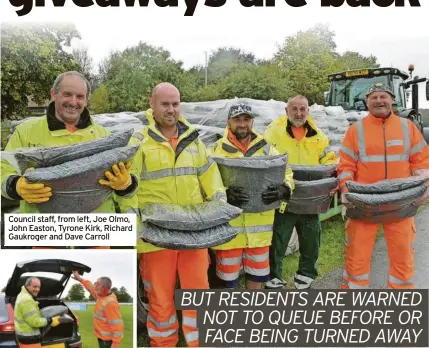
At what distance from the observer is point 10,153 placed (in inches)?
82.5

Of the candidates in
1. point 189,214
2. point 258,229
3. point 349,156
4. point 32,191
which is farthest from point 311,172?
point 32,191

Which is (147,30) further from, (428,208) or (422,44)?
(428,208)

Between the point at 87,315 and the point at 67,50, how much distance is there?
1.27m

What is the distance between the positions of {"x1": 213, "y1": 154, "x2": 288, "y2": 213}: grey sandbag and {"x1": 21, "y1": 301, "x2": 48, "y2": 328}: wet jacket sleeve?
1.05 m

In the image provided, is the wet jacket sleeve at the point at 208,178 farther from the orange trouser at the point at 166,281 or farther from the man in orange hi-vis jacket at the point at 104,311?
the man in orange hi-vis jacket at the point at 104,311

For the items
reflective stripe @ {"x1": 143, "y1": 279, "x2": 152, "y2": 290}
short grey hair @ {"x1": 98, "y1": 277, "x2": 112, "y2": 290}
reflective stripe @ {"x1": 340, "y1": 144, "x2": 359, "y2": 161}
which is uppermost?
reflective stripe @ {"x1": 340, "y1": 144, "x2": 359, "y2": 161}

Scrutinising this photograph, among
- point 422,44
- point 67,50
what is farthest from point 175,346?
point 422,44

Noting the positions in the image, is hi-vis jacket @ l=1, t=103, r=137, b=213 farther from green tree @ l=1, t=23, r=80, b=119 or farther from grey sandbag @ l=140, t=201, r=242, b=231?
grey sandbag @ l=140, t=201, r=242, b=231

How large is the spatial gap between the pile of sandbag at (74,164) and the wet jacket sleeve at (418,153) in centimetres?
144

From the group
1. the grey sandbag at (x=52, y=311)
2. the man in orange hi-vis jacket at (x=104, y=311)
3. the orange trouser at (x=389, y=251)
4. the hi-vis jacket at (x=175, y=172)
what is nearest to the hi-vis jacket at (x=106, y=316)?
the man in orange hi-vis jacket at (x=104, y=311)

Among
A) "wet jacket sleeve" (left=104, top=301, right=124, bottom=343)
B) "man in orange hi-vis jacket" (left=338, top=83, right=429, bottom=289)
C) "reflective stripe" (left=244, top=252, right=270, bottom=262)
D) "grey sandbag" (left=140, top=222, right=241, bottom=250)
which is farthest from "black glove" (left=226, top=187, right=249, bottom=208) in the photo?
"wet jacket sleeve" (left=104, top=301, right=124, bottom=343)

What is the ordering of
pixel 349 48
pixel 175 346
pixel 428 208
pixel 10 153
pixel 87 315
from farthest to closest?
pixel 428 208, pixel 349 48, pixel 175 346, pixel 87 315, pixel 10 153

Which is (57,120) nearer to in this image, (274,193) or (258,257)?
(274,193)

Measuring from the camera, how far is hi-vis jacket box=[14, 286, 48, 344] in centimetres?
222
